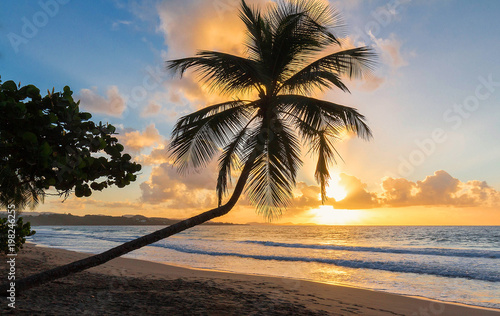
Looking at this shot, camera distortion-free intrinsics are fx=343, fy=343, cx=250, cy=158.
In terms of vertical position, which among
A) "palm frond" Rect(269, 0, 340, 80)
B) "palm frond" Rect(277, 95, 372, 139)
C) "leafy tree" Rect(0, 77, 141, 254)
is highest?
"palm frond" Rect(269, 0, 340, 80)

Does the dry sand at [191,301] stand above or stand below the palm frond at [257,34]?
below

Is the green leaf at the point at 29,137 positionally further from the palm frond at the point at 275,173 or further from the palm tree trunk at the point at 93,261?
the palm frond at the point at 275,173

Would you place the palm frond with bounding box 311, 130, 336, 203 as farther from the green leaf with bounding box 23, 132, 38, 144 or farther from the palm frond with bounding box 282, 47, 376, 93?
the green leaf with bounding box 23, 132, 38, 144

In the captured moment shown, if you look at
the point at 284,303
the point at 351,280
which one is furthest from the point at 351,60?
the point at 351,280

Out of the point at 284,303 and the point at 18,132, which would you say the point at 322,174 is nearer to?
the point at 284,303

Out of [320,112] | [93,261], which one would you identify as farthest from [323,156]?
[93,261]

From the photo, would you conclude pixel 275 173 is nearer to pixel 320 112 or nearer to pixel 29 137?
pixel 320 112

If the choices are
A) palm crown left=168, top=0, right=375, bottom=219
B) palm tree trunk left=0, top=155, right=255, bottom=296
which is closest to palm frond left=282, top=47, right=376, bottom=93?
palm crown left=168, top=0, right=375, bottom=219

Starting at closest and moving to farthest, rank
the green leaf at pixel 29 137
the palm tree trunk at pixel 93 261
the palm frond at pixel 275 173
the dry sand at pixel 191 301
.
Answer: the green leaf at pixel 29 137 → the palm tree trunk at pixel 93 261 → the dry sand at pixel 191 301 → the palm frond at pixel 275 173

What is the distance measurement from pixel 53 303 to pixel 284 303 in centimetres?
375

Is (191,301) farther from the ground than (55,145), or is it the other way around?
(55,145)

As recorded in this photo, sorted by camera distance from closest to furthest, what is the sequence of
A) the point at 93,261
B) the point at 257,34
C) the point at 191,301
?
the point at 93,261, the point at 191,301, the point at 257,34

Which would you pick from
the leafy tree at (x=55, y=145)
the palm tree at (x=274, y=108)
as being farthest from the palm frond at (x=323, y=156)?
the leafy tree at (x=55, y=145)

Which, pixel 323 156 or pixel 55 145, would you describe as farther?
pixel 323 156
